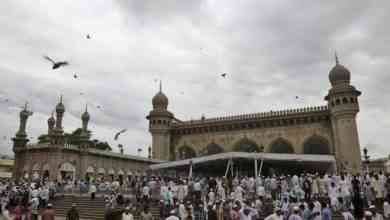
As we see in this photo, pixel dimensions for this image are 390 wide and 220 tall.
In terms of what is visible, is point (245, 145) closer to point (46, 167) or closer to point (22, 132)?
point (46, 167)

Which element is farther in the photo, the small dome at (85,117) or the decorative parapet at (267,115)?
the small dome at (85,117)

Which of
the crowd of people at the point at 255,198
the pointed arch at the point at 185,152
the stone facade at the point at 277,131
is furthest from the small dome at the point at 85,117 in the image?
the crowd of people at the point at 255,198

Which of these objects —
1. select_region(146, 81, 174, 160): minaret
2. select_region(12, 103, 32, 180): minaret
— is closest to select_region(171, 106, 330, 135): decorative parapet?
select_region(146, 81, 174, 160): minaret

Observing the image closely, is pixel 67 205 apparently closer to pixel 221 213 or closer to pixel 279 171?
pixel 221 213

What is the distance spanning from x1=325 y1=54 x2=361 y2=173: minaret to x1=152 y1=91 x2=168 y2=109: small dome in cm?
1827

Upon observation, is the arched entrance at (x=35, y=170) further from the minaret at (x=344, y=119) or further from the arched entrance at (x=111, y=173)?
the minaret at (x=344, y=119)

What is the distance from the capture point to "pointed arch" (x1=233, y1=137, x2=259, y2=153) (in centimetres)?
3341

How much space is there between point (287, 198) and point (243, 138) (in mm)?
19954

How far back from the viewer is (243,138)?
3403 cm

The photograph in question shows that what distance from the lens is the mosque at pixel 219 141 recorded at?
2836 centimetres

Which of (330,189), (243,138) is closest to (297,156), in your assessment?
(330,189)

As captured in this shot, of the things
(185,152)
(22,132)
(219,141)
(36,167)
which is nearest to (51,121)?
(22,132)

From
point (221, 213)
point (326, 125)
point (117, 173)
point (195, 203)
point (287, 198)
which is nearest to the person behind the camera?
point (221, 213)

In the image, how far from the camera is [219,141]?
3528 cm
